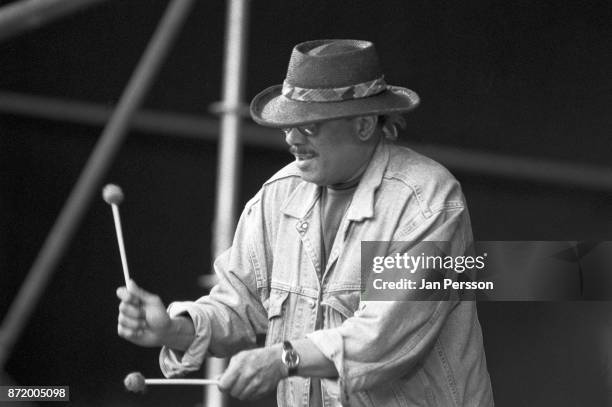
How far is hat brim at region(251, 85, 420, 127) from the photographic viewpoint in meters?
3.14

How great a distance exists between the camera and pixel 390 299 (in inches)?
121

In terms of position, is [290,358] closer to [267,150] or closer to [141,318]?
[141,318]

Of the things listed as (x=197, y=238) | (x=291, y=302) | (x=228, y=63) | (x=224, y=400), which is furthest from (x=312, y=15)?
(x=291, y=302)

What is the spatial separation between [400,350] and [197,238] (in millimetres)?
1874

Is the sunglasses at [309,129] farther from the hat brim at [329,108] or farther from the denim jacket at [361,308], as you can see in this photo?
the denim jacket at [361,308]

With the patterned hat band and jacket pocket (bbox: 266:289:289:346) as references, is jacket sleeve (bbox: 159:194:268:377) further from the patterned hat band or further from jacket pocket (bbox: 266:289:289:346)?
the patterned hat band

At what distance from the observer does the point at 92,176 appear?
4.33 metres

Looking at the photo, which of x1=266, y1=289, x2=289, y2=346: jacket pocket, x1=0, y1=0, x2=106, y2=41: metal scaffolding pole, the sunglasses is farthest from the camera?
x1=266, y1=289, x2=289, y2=346: jacket pocket

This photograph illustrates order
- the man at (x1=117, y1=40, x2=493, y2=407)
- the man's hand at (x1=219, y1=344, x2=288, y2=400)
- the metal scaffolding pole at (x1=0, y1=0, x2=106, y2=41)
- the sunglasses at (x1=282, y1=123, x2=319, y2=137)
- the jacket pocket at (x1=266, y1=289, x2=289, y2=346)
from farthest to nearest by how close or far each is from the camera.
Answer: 1. the jacket pocket at (x1=266, y1=289, x2=289, y2=346)
2. the sunglasses at (x1=282, y1=123, x2=319, y2=137)
3. the man at (x1=117, y1=40, x2=493, y2=407)
4. the man's hand at (x1=219, y1=344, x2=288, y2=400)
5. the metal scaffolding pole at (x1=0, y1=0, x2=106, y2=41)

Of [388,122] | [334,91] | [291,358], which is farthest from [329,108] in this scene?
[291,358]

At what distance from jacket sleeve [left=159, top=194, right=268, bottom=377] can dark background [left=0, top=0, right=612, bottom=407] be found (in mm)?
1269

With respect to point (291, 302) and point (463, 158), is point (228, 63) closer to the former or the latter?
point (463, 158)

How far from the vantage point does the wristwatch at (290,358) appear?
2982 millimetres

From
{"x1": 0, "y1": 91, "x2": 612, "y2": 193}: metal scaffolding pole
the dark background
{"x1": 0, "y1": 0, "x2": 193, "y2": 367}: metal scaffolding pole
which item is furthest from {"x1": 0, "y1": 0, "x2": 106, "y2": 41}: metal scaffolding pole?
the dark background
